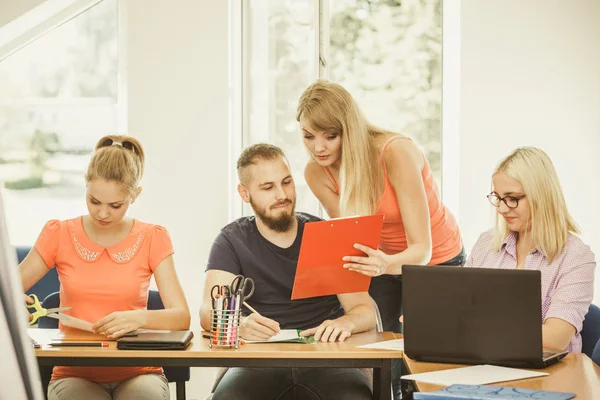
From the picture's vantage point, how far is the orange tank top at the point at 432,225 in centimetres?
287

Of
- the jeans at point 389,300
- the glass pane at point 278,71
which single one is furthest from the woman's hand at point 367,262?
the glass pane at point 278,71

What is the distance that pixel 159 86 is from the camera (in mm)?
4031

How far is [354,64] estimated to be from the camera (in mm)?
4434

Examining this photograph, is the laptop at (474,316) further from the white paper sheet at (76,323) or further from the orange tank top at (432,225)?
the white paper sheet at (76,323)

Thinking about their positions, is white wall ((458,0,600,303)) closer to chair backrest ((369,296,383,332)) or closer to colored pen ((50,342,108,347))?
chair backrest ((369,296,383,332))

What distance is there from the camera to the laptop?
194 cm

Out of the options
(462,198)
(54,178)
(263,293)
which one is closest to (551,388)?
(263,293)

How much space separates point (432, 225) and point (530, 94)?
4.35 feet

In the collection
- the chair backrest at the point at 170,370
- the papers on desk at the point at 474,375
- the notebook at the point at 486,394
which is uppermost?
the notebook at the point at 486,394

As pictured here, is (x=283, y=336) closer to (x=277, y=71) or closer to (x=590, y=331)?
(x=590, y=331)

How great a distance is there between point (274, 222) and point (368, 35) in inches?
81.6

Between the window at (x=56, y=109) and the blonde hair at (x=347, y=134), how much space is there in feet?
6.27

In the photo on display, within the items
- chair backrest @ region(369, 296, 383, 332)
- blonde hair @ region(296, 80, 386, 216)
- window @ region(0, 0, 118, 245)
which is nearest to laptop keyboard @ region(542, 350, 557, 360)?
chair backrest @ region(369, 296, 383, 332)

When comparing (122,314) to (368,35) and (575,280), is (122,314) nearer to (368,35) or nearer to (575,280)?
(575,280)
